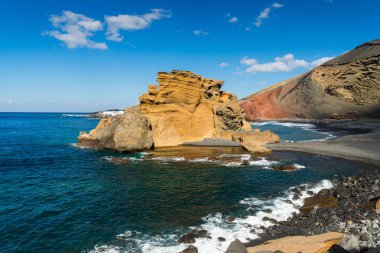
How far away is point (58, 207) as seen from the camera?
2089 centimetres

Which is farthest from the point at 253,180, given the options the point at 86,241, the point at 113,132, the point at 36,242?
the point at 113,132

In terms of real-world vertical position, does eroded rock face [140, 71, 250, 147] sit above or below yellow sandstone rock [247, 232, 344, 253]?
above

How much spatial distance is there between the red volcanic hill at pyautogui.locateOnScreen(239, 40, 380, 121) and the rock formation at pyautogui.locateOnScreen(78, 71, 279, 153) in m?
56.4

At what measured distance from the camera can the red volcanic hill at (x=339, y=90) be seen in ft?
289

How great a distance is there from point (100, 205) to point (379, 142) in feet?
152

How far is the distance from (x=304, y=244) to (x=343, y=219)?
6906mm

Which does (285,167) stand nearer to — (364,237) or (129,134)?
(364,237)

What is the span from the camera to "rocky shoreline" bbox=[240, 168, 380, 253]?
1432 centimetres

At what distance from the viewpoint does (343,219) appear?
18297mm

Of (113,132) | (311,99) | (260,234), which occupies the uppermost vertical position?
(311,99)

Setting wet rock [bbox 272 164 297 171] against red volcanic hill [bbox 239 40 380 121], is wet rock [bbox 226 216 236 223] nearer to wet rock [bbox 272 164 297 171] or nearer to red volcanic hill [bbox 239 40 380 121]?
wet rock [bbox 272 164 297 171]

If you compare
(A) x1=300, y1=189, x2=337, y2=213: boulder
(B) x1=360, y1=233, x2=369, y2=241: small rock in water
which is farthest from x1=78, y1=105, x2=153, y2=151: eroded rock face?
(B) x1=360, y1=233, x2=369, y2=241: small rock in water

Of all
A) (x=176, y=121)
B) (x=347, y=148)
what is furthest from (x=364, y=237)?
(x=176, y=121)

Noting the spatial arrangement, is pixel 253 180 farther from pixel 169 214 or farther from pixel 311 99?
pixel 311 99
